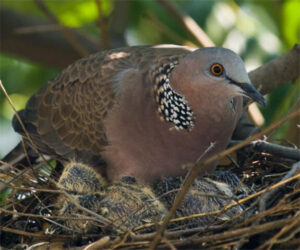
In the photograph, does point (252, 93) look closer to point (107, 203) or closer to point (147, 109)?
point (147, 109)

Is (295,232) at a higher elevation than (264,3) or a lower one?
lower

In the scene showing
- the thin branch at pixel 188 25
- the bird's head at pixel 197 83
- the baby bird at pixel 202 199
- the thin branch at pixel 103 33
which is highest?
the thin branch at pixel 103 33

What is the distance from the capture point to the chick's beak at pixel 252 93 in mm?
4277

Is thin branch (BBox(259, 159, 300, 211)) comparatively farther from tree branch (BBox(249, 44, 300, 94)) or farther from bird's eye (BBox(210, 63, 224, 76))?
tree branch (BBox(249, 44, 300, 94))

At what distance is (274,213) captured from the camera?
395cm

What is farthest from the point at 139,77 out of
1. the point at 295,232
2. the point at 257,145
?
the point at 295,232

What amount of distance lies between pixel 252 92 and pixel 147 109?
725 millimetres

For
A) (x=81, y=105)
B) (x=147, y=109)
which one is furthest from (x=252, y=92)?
(x=81, y=105)

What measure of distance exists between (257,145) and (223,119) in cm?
46

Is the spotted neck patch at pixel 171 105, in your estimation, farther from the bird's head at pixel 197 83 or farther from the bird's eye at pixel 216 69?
the bird's eye at pixel 216 69

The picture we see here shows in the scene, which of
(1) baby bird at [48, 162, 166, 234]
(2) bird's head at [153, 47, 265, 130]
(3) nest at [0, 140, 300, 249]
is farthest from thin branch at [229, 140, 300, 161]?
(1) baby bird at [48, 162, 166, 234]

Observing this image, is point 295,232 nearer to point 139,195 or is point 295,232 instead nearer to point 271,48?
point 139,195

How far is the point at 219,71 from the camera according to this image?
448 cm

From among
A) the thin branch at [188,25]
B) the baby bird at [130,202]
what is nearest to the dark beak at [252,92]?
the baby bird at [130,202]
